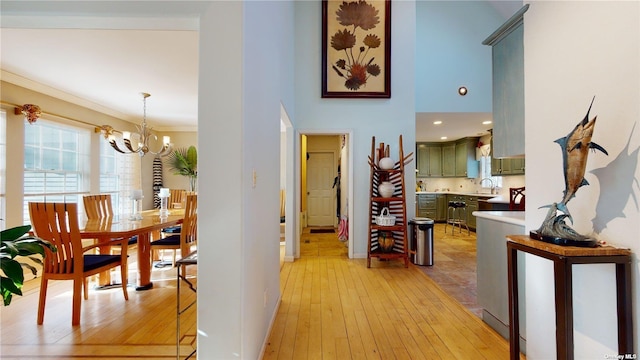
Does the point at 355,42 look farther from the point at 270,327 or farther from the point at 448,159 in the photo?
the point at 448,159

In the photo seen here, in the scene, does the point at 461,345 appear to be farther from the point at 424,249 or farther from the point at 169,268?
the point at 169,268

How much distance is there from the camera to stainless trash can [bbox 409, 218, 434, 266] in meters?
3.99

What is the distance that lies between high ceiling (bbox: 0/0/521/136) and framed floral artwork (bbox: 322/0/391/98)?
1.58 metres

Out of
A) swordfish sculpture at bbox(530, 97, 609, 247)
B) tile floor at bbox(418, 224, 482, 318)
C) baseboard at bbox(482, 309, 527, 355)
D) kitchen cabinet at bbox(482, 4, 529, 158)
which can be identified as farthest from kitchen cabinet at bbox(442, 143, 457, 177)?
swordfish sculpture at bbox(530, 97, 609, 247)

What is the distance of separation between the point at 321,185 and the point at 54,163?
539 centimetres

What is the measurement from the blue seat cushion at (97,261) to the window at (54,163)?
1938 millimetres

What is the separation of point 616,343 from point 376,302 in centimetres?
172

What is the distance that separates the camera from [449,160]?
26.1ft

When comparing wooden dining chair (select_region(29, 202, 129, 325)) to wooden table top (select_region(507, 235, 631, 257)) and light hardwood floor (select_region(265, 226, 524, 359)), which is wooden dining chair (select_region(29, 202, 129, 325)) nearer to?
light hardwood floor (select_region(265, 226, 524, 359))

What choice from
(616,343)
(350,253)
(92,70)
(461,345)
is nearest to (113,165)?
(92,70)

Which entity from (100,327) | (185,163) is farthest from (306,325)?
(185,163)

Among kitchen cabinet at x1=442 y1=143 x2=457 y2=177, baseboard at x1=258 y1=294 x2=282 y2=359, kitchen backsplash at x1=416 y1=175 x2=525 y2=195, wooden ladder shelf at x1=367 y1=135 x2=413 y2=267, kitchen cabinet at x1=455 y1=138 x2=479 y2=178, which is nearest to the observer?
baseboard at x1=258 y1=294 x2=282 y2=359

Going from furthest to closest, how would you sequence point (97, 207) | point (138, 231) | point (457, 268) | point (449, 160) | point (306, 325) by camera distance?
point (449, 160)
point (457, 268)
point (97, 207)
point (138, 231)
point (306, 325)

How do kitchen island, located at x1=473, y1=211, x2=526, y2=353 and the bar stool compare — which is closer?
kitchen island, located at x1=473, y1=211, x2=526, y2=353
